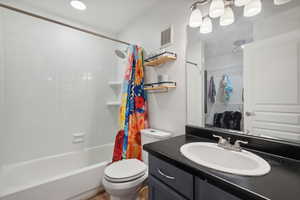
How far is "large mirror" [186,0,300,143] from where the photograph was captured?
2.65 ft

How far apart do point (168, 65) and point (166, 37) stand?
0.34 metres

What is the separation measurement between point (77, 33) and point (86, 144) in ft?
5.92

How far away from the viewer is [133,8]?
183cm

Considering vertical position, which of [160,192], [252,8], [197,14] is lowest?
[160,192]

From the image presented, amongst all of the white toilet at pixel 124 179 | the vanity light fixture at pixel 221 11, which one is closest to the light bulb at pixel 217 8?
the vanity light fixture at pixel 221 11

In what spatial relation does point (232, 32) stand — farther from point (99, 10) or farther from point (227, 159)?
point (99, 10)

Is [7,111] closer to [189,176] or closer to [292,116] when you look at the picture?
[189,176]

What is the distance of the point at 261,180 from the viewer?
21.9 inches

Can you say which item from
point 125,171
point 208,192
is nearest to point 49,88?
point 125,171

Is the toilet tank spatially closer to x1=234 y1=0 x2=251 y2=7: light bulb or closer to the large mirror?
the large mirror

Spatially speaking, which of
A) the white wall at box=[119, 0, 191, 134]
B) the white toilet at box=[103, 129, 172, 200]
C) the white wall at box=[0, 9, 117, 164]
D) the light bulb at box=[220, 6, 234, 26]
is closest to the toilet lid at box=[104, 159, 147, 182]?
the white toilet at box=[103, 129, 172, 200]

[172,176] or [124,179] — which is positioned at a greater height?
[172,176]

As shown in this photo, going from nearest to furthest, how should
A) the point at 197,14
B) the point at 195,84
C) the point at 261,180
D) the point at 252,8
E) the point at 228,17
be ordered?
the point at 261,180 < the point at 252,8 < the point at 228,17 < the point at 197,14 < the point at 195,84

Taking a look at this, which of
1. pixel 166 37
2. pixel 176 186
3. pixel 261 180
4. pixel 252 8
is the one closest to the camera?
pixel 261 180
